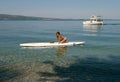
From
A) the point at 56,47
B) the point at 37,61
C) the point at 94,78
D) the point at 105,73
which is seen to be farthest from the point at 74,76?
the point at 56,47

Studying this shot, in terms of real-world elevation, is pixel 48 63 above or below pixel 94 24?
above

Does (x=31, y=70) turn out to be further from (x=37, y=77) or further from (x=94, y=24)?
(x=94, y=24)

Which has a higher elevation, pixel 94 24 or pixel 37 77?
pixel 37 77

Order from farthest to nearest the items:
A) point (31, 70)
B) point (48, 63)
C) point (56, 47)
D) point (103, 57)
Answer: point (56, 47) < point (103, 57) < point (48, 63) < point (31, 70)

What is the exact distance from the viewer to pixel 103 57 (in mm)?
24703

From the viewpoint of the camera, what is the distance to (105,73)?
17625mm

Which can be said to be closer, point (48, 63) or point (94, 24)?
point (48, 63)

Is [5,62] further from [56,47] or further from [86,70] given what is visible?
[56,47]

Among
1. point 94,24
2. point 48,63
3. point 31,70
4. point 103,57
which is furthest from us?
point 94,24

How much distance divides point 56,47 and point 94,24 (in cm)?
8734

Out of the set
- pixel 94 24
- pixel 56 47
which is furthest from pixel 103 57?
pixel 94 24

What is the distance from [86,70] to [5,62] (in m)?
7.34

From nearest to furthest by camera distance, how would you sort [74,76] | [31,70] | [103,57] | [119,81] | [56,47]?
[119,81] → [74,76] → [31,70] → [103,57] → [56,47]

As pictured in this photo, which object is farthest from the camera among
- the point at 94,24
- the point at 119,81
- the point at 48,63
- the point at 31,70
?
the point at 94,24
